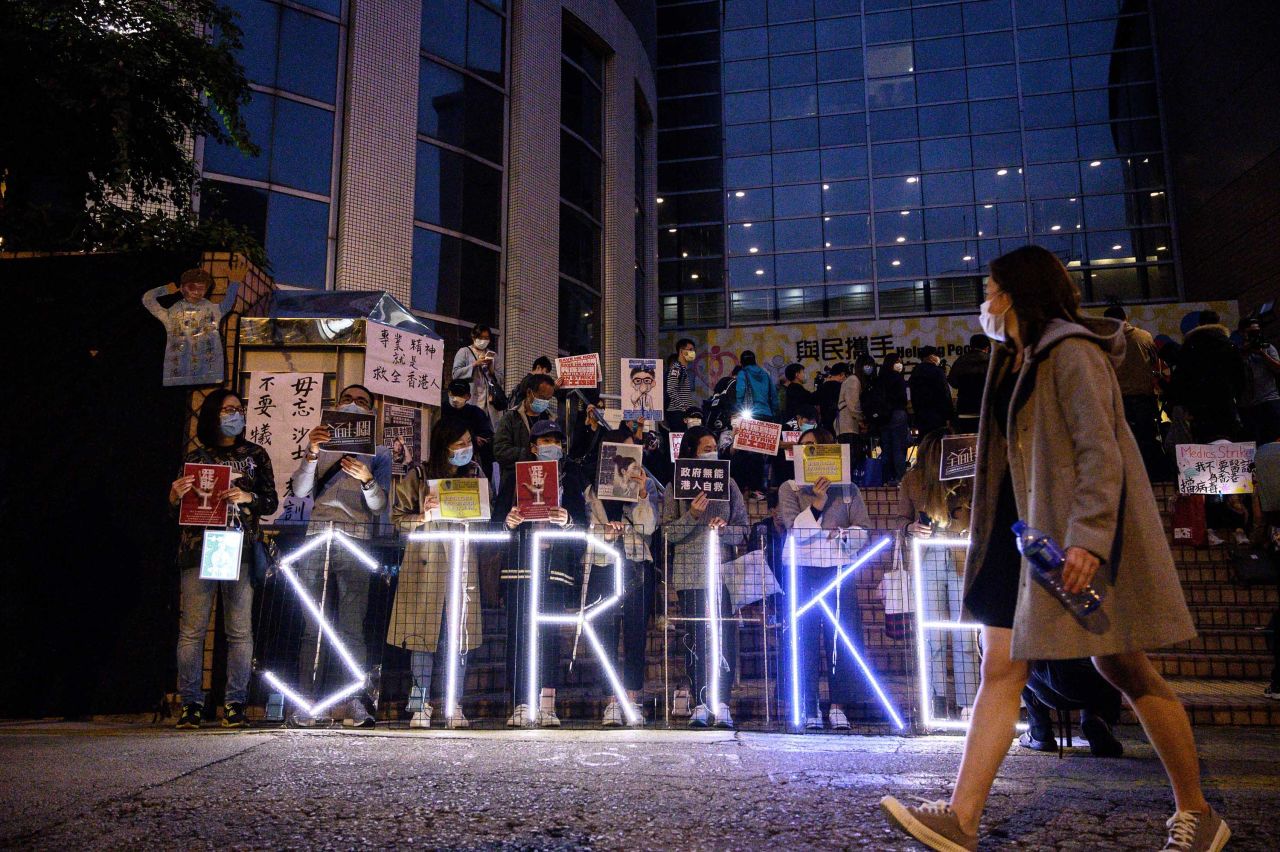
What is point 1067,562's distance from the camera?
271cm

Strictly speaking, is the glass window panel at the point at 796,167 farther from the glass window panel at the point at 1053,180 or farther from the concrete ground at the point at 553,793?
the concrete ground at the point at 553,793

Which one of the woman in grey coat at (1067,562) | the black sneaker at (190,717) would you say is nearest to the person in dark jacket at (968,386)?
the woman in grey coat at (1067,562)

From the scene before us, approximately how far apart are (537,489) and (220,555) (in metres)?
2.28

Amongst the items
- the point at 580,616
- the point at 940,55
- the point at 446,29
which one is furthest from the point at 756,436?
the point at 940,55

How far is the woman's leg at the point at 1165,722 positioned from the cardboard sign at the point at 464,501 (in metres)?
4.78

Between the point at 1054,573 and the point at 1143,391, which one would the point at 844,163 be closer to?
the point at 1143,391

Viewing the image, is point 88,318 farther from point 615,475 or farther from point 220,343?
point 615,475

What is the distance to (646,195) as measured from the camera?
25.3 metres

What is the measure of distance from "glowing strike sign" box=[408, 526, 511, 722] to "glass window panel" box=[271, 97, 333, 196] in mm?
10825

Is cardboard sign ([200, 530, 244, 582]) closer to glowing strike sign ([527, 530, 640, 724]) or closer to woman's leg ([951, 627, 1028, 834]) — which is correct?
glowing strike sign ([527, 530, 640, 724])

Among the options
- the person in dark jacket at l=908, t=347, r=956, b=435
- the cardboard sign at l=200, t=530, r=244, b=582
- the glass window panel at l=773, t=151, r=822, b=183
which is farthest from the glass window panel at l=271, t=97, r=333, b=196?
the glass window panel at l=773, t=151, r=822, b=183

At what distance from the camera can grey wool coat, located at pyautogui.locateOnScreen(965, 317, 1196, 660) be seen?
8.95ft

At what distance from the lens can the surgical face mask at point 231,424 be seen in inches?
267

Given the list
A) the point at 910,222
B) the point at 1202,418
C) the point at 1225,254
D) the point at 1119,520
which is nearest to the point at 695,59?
the point at 910,222
